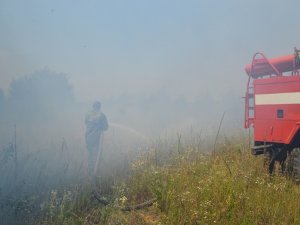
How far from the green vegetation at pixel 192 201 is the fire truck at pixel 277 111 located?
621mm

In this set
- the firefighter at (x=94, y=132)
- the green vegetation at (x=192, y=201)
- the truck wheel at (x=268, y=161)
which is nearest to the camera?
the green vegetation at (x=192, y=201)

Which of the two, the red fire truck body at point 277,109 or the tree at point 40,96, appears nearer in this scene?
the red fire truck body at point 277,109

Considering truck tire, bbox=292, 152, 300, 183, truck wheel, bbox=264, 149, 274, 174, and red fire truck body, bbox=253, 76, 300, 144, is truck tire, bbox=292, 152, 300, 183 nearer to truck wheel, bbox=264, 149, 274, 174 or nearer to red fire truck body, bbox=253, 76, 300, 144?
red fire truck body, bbox=253, 76, 300, 144

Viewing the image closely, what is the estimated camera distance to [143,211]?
5137 mm

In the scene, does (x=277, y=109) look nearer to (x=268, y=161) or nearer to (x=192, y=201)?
(x=268, y=161)

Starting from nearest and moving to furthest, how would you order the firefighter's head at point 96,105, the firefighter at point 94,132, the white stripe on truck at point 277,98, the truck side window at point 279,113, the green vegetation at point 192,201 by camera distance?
the green vegetation at point 192,201 → the white stripe on truck at point 277,98 → the truck side window at point 279,113 → the firefighter at point 94,132 → the firefighter's head at point 96,105

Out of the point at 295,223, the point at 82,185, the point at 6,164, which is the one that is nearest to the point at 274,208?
the point at 295,223

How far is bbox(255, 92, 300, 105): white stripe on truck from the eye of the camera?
5.89m

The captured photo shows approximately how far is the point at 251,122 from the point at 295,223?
3280mm

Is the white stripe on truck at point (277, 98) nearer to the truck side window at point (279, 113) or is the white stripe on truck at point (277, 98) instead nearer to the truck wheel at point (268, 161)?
the truck side window at point (279, 113)

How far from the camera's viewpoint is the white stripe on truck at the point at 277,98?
589 centimetres

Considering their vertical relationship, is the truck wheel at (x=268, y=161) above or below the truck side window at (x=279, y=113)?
below

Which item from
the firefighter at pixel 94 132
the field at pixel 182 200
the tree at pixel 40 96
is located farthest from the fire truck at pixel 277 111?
the tree at pixel 40 96

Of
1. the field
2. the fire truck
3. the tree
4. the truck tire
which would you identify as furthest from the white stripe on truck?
the tree
